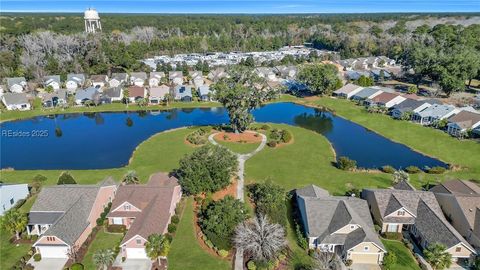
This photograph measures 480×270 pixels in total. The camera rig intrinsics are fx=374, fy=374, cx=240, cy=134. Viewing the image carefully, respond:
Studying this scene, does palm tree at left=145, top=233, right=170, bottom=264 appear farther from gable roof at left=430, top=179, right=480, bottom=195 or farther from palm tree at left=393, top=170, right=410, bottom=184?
gable roof at left=430, top=179, right=480, bottom=195

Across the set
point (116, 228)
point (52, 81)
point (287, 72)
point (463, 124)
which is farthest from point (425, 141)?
point (52, 81)

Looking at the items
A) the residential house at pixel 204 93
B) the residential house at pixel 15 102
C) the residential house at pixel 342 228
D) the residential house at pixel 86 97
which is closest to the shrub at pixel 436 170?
the residential house at pixel 342 228

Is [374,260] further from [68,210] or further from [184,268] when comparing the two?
[68,210]

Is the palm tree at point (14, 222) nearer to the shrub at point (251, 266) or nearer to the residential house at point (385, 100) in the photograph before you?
the shrub at point (251, 266)

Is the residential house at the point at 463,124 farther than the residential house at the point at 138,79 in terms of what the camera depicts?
No

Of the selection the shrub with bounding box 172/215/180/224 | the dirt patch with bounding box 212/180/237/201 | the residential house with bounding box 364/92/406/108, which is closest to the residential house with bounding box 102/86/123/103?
the dirt patch with bounding box 212/180/237/201

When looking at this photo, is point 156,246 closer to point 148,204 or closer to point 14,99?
point 148,204
